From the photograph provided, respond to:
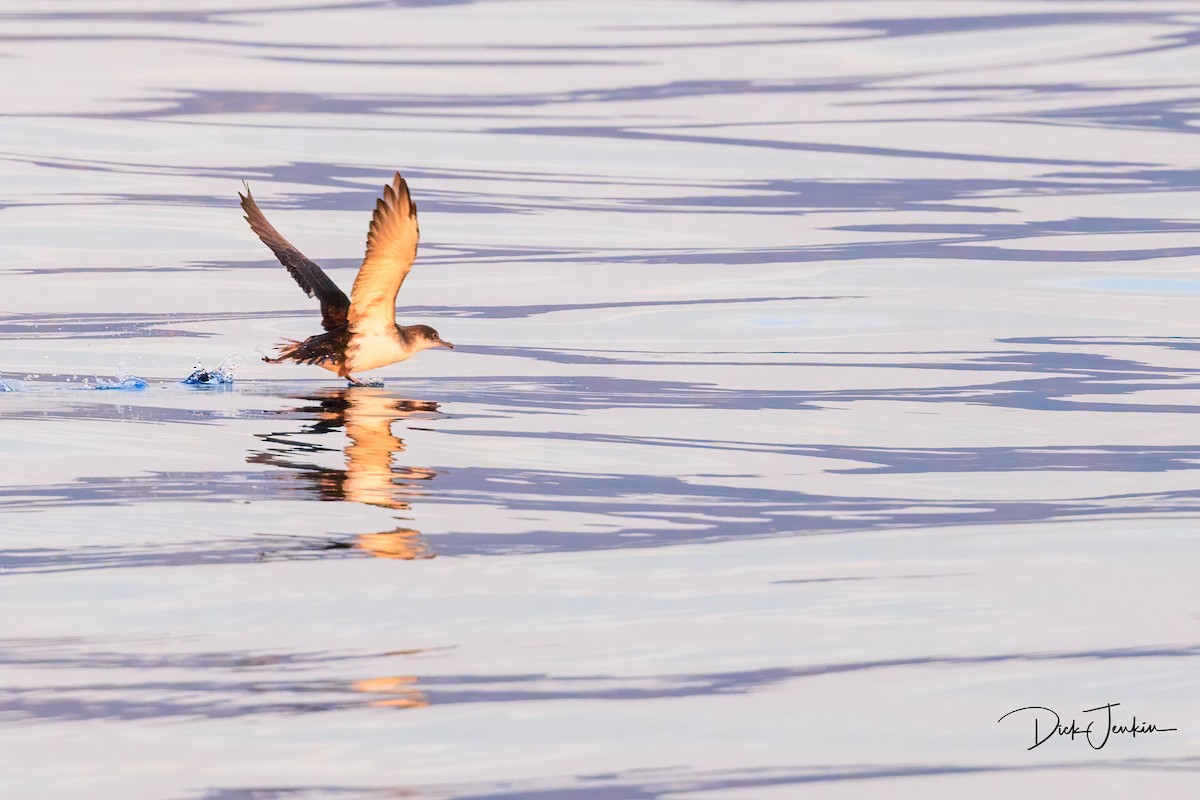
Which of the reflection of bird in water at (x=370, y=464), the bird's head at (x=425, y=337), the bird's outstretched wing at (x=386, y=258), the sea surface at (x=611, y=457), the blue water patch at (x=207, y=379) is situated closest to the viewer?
the sea surface at (x=611, y=457)

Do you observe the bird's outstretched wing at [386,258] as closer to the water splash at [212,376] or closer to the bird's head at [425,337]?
the bird's head at [425,337]

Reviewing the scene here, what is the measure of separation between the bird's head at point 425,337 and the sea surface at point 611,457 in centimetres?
23

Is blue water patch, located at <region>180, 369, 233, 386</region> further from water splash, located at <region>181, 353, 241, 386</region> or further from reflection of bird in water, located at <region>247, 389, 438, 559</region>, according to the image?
reflection of bird in water, located at <region>247, 389, 438, 559</region>

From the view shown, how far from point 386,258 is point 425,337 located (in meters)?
0.97

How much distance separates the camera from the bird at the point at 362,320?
39.9 feet

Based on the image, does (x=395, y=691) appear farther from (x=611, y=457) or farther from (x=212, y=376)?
(x=212, y=376)

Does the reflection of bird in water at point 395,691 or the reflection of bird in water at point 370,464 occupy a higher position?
the reflection of bird in water at point 370,464

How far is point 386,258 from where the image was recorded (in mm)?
12008

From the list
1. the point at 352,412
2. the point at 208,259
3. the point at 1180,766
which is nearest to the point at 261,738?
the point at 1180,766
